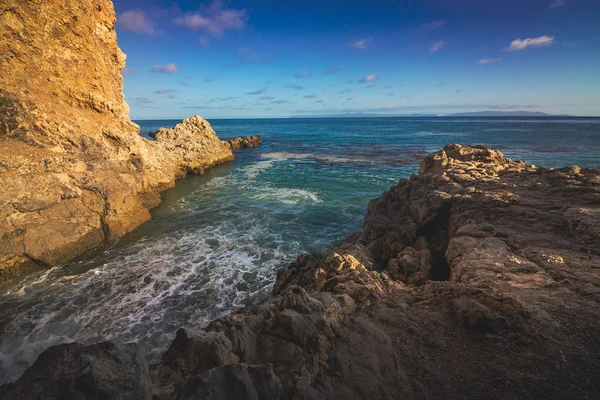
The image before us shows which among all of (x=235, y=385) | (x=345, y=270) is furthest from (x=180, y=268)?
(x=235, y=385)

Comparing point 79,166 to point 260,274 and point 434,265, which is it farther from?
point 434,265

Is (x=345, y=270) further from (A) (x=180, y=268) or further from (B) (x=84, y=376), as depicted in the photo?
(A) (x=180, y=268)

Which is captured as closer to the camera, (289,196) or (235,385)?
(235,385)

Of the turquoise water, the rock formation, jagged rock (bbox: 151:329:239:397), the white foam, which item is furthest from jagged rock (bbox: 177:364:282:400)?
the white foam

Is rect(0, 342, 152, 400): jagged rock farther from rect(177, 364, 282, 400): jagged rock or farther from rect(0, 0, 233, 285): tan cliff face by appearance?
rect(0, 0, 233, 285): tan cliff face

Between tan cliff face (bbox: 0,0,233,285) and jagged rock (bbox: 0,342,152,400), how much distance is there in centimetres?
1322

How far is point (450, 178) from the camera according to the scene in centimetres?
1478

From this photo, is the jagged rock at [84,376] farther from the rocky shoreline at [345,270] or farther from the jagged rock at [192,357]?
the jagged rock at [192,357]

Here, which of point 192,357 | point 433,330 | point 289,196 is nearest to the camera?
point 192,357

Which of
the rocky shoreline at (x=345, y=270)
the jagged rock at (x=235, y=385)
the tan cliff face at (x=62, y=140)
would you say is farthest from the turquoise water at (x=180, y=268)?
the jagged rock at (x=235, y=385)

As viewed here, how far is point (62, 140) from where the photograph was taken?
16.1 meters

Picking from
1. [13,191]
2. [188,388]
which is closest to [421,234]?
[188,388]

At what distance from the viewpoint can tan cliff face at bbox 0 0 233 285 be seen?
1303 cm

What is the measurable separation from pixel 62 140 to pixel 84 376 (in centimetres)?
1847
